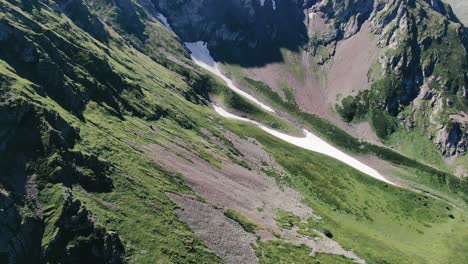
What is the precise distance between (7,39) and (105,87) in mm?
26029

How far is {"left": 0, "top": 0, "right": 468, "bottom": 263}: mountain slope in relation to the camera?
2377 inches

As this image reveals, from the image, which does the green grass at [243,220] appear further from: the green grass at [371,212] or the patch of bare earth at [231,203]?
the green grass at [371,212]

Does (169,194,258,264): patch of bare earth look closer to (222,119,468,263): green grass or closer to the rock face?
the rock face

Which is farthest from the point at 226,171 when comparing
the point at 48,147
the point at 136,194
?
the point at 48,147

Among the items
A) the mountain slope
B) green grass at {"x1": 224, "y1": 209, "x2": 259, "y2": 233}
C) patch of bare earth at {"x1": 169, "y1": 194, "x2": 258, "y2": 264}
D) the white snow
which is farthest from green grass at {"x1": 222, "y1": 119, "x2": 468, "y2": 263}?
patch of bare earth at {"x1": 169, "y1": 194, "x2": 258, "y2": 264}

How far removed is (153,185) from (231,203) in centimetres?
1756

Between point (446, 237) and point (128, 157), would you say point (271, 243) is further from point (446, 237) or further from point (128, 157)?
point (446, 237)

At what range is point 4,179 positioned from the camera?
5991 cm

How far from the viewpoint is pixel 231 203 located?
8806 cm

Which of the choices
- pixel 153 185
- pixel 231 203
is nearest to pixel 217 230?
pixel 153 185

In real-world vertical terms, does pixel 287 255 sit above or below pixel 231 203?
below

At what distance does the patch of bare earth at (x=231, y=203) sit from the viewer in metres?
71.6

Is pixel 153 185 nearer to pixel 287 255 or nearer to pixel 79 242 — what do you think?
pixel 79 242

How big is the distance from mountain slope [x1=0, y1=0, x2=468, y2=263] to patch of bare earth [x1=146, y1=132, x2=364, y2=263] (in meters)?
0.39
